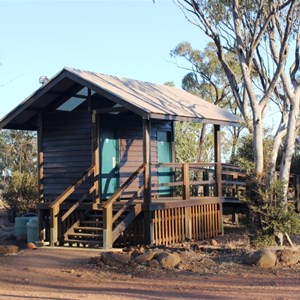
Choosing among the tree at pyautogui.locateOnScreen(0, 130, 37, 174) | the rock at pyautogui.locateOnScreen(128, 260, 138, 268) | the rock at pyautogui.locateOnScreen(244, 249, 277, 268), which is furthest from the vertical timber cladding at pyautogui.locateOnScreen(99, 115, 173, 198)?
the tree at pyautogui.locateOnScreen(0, 130, 37, 174)

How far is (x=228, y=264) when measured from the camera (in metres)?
10.5

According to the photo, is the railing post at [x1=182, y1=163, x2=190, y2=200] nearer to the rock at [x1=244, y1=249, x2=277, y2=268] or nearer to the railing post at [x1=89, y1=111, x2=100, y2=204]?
the railing post at [x1=89, y1=111, x2=100, y2=204]

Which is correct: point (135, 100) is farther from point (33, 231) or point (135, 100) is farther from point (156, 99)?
point (33, 231)

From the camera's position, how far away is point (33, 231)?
16297mm

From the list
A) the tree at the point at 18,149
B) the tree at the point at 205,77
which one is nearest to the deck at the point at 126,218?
the tree at the point at 205,77

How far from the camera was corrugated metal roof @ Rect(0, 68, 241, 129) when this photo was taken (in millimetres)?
13945

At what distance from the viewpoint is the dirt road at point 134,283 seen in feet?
27.0

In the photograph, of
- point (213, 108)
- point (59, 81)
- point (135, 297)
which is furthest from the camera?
point (213, 108)

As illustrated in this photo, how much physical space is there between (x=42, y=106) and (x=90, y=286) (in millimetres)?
8297

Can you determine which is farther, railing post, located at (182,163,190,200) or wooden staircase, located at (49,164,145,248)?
railing post, located at (182,163,190,200)

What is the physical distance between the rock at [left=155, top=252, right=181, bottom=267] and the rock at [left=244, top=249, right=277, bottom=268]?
1.31 metres

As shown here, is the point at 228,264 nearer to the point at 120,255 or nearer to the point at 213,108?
the point at 120,255

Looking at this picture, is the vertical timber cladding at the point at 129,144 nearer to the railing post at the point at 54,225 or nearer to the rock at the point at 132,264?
the railing post at the point at 54,225

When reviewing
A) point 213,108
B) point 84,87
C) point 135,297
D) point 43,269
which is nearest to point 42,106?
point 84,87
